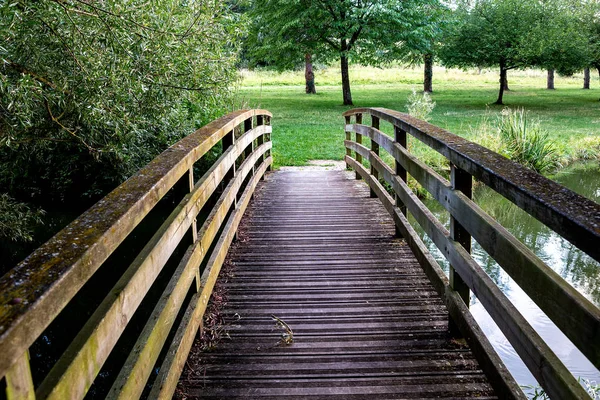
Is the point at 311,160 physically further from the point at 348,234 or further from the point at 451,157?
the point at 451,157

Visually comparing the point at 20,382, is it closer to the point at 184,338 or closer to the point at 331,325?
the point at 184,338

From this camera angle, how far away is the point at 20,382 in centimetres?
114

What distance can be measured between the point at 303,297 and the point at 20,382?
2836 millimetres

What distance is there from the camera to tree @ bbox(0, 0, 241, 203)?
4.50 meters

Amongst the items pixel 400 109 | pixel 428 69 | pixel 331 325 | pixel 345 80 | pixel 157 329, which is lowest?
pixel 331 325

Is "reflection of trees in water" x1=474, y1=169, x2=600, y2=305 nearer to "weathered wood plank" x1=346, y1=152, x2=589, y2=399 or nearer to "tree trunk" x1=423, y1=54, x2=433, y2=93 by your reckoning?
"weathered wood plank" x1=346, y1=152, x2=589, y2=399

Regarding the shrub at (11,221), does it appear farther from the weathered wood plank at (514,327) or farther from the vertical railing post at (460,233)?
the vertical railing post at (460,233)

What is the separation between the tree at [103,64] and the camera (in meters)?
4.50

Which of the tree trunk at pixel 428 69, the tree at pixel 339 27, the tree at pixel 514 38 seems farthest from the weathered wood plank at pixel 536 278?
the tree trunk at pixel 428 69

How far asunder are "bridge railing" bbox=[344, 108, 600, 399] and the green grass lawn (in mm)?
7034

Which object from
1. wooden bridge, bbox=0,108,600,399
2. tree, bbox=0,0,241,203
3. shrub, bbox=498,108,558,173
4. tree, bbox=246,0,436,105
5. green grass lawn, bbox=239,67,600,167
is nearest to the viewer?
wooden bridge, bbox=0,108,600,399

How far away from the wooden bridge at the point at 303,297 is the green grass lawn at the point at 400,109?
227 inches

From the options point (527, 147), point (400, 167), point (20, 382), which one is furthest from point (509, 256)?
point (527, 147)

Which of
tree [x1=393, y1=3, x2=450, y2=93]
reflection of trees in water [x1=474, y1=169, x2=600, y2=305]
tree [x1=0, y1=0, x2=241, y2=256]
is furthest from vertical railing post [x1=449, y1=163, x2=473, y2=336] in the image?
tree [x1=393, y1=3, x2=450, y2=93]
